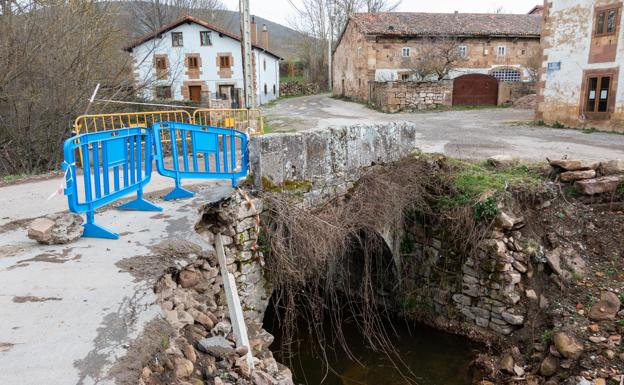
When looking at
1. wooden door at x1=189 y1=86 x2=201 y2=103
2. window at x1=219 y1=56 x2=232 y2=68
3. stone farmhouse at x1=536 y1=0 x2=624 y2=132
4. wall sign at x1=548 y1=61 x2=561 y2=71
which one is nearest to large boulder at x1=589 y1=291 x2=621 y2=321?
stone farmhouse at x1=536 y1=0 x2=624 y2=132

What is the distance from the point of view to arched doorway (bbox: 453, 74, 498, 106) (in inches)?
957

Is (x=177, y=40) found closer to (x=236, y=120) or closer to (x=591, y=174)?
(x=236, y=120)

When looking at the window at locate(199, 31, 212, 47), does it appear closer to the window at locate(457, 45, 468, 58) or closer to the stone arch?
the window at locate(457, 45, 468, 58)

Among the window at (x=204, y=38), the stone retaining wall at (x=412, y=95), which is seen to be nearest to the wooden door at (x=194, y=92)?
the window at (x=204, y=38)

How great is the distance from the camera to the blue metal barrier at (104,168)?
4.04 metres

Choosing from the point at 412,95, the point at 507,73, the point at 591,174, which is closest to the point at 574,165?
the point at 591,174

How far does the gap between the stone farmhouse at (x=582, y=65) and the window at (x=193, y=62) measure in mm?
20506

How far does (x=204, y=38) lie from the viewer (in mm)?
28578

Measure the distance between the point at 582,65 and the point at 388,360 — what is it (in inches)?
487

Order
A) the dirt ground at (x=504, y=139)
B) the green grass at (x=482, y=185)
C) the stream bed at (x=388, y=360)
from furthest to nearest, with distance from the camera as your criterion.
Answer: the dirt ground at (x=504, y=139)
the green grass at (x=482, y=185)
the stream bed at (x=388, y=360)

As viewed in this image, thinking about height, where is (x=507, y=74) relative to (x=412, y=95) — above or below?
above

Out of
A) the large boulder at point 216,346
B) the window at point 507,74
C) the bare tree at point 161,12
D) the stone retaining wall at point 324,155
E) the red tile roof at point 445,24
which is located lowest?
the large boulder at point 216,346

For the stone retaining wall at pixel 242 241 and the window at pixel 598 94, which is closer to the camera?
the stone retaining wall at pixel 242 241

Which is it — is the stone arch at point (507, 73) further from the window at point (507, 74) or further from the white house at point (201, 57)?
the white house at point (201, 57)
